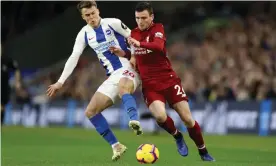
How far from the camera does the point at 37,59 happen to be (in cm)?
3253

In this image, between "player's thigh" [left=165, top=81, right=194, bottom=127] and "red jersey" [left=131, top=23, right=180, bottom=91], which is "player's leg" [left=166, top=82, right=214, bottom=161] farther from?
"red jersey" [left=131, top=23, right=180, bottom=91]

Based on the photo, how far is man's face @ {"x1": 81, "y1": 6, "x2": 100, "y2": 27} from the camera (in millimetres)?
11436

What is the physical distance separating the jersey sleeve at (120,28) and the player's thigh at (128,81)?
1.83 feet

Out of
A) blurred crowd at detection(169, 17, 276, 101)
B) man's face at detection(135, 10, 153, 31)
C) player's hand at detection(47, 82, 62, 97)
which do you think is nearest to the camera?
man's face at detection(135, 10, 153, 31)

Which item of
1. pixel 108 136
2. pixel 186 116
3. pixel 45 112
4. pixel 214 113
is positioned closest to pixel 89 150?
pixel 108 136

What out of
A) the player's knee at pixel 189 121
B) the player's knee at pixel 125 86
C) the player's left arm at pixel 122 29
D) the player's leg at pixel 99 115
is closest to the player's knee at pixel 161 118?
the player's knee at pixel 189 121

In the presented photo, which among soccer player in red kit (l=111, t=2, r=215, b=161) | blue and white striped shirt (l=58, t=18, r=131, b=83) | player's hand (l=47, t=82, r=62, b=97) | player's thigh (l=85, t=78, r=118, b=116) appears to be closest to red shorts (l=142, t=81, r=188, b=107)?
soccer player in red kit (l=111, t=2, r=215, b=161)

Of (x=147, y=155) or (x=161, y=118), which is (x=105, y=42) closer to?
(x=161, y=118)

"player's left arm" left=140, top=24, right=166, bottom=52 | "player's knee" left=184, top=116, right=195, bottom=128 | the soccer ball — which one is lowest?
the soccer ball

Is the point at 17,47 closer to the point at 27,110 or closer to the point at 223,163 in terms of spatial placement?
the point at 27,110

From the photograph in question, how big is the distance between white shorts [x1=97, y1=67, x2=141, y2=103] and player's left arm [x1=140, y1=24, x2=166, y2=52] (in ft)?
2.88

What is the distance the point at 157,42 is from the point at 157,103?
0.97 metres

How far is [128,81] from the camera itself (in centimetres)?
1151

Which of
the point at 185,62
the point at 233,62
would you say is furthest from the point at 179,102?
the point at 185,62
